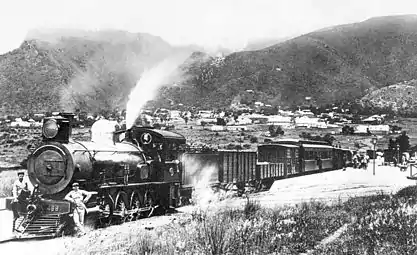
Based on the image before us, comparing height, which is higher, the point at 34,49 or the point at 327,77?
Result: the point at 34,49

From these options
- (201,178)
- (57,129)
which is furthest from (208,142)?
(57,129)

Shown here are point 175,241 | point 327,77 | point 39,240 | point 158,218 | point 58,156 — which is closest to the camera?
point 175,241

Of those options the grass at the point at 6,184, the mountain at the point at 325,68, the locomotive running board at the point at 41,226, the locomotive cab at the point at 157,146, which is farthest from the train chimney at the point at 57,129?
the grass at the point at 6,184

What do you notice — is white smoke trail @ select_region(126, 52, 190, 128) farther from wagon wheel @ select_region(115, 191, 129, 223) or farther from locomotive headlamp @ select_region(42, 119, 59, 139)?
locomotive headlamp @ select_region(42, 119, 59, 139)

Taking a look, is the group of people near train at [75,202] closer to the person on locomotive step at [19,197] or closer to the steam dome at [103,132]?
the person on locomotive step at [19,197]

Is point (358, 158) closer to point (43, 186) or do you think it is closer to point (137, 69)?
point (137, 69)

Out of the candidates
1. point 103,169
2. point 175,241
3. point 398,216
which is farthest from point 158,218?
point 398,216

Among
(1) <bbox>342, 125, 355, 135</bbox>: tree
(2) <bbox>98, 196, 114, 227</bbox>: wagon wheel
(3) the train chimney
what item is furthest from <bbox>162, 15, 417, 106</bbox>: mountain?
(3) the train chimney

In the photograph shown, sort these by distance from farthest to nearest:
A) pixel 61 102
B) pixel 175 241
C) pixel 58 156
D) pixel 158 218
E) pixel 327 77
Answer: pixel 61 102, pixel 327 77, pixel 158 218, pixel 58 156, pixel 175 241
